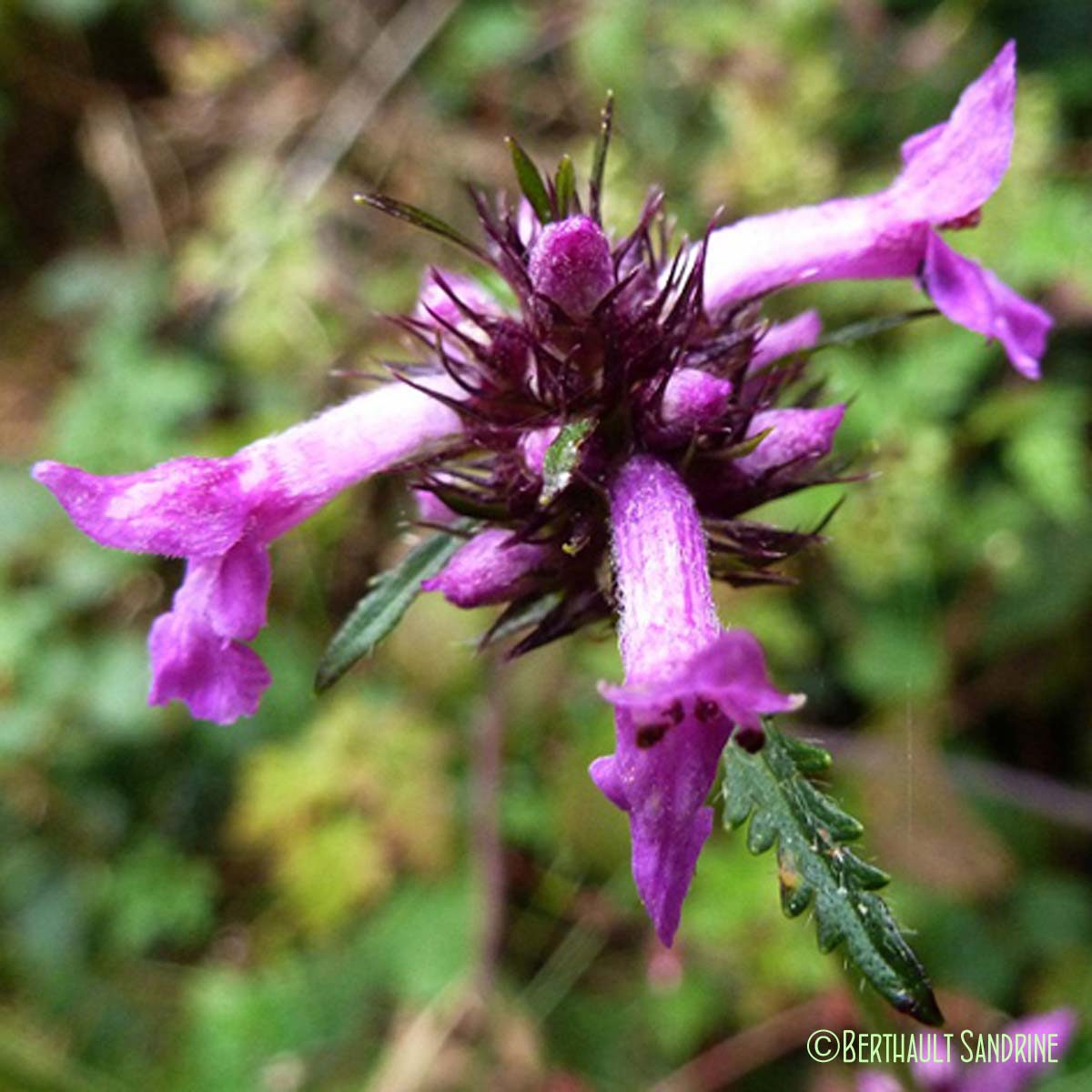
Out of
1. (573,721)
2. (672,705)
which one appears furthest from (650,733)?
(573,721)

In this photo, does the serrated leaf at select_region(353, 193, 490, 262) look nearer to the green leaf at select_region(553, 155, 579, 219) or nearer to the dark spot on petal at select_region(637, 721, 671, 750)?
the green leaf at select_region(553, 155, 579, 219)

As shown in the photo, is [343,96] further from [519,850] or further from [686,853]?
[686,853]

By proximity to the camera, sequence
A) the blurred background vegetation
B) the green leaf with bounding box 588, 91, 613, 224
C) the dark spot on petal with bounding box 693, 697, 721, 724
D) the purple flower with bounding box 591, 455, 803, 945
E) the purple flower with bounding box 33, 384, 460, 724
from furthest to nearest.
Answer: the blurred background vegetation
the green leaf with bounding box 588, 91, 613, 224
the purple flower with bounding box 33, 384, 460, 724
the dark spot on petal with bounding box 693, 697, 721, 724
the purple flower with bounding box 591, 455, 803, 945

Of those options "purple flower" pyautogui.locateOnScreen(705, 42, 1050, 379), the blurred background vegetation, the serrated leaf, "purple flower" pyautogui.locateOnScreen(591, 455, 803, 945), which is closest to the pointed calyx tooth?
the serrated leaf

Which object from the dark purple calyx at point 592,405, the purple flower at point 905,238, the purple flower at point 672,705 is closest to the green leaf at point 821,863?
the purple flower at point 672,705

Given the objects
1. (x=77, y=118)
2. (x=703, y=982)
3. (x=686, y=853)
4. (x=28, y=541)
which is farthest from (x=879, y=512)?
(x=77, y=118)

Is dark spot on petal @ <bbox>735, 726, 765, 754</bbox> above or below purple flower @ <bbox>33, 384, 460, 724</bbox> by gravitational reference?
below

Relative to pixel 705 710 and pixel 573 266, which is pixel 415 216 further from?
pixel 705 710
